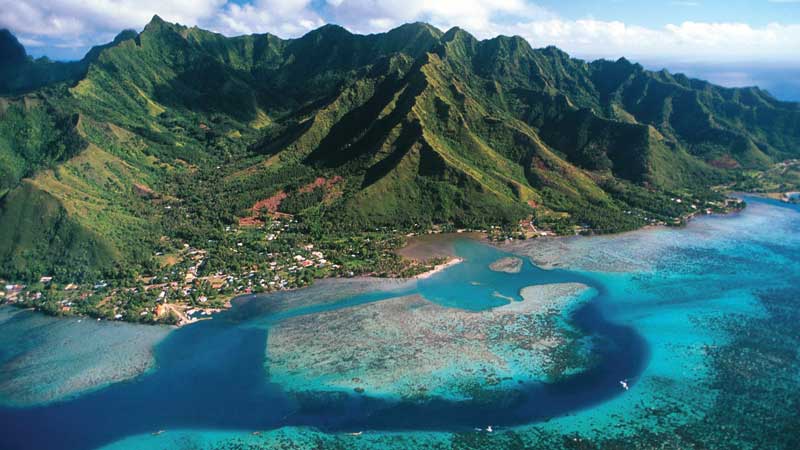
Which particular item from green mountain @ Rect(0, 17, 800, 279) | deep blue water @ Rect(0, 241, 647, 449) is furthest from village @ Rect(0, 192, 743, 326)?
deep blue water @ Rect(0, 241, 647, 449)

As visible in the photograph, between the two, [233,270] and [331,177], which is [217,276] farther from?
[331,177]

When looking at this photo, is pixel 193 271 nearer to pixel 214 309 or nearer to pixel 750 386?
pixel 214 309

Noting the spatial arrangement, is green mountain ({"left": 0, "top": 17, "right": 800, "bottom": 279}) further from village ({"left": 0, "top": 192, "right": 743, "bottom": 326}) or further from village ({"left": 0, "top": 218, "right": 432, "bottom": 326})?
village ({"left": 0, "top": 218, "right": 432, "bottom": 326})

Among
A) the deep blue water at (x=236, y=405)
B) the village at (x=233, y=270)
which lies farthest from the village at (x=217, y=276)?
the deep blue water at (x=236, y=405)

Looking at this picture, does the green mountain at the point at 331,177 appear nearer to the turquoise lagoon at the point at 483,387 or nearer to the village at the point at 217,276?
the village at the point at 217,276

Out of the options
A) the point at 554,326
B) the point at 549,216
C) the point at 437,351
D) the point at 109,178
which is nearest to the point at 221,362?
the point at 437,351

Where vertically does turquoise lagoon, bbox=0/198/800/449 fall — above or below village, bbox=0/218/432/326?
below

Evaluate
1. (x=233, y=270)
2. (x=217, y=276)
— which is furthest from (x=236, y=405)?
(x=233, y=270)

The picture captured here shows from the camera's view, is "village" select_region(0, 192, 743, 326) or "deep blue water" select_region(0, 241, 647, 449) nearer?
"deep blue water" select_region(0, 241, 647, 449)
